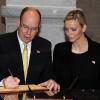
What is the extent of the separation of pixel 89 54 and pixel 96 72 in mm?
180

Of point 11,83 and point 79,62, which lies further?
point 79,62

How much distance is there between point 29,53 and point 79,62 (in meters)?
0.50

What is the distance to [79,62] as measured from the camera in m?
3.17

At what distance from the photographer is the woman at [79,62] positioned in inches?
121

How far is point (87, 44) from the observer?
3.21m

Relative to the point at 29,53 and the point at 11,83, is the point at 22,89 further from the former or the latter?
the point at 29,53

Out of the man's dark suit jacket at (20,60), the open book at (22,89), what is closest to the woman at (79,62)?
the man's dark suit jacket at (20,60)

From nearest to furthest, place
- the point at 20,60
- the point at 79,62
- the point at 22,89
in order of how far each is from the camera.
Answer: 1. the point at 22,89
2. the point at 20,60
3. the point at 79,62

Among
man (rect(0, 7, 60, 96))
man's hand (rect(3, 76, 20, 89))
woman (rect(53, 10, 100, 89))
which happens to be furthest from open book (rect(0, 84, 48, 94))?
woman (rect(53, 10, 100, 89))

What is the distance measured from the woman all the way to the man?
22 centimetres

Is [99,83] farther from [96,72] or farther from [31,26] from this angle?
[31,26]

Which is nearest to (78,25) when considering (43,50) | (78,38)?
(78,38)

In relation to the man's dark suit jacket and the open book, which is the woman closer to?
the man's dark suit jacket

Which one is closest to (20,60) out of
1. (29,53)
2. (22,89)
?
(29,53)
